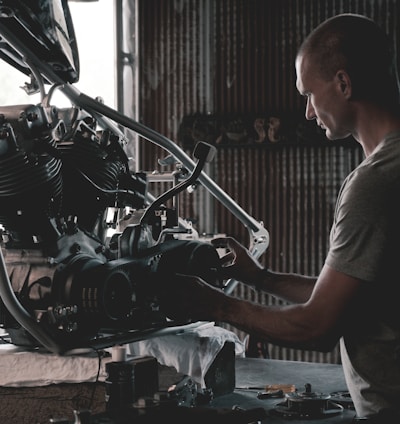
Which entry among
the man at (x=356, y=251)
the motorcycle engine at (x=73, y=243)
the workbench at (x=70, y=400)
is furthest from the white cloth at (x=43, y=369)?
the man at (x=356, y=251)

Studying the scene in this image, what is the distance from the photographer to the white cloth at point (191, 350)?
2805mm

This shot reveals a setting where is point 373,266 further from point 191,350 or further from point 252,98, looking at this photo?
point 252,98

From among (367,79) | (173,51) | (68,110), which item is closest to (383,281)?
(367,79)

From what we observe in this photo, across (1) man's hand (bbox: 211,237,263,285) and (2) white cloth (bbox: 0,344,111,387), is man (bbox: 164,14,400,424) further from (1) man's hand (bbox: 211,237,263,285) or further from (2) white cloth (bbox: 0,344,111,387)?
(2) white cloth (bbox: 0,344,111,387)

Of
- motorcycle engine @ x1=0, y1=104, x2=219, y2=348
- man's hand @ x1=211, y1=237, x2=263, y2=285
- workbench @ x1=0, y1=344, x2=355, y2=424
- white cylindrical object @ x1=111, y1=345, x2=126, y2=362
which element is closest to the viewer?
white cylindrical object @ x1=111, y1=345, x2=126, y2=362

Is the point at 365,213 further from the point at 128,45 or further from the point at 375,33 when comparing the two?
the point at 128,45

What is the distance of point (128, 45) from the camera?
620 centimetres

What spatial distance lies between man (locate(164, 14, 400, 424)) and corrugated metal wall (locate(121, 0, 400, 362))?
405 cm

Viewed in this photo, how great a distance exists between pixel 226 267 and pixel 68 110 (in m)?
→ 0.75

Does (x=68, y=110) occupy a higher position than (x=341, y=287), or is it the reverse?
(x=68, y=110)

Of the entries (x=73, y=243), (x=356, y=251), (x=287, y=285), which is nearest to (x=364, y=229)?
(x=356, y=251)

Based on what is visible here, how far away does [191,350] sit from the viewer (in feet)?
9.28

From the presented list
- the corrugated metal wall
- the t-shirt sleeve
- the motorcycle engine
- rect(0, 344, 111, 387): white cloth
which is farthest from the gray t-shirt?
the corrugated metal wall

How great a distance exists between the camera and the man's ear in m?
1.62
